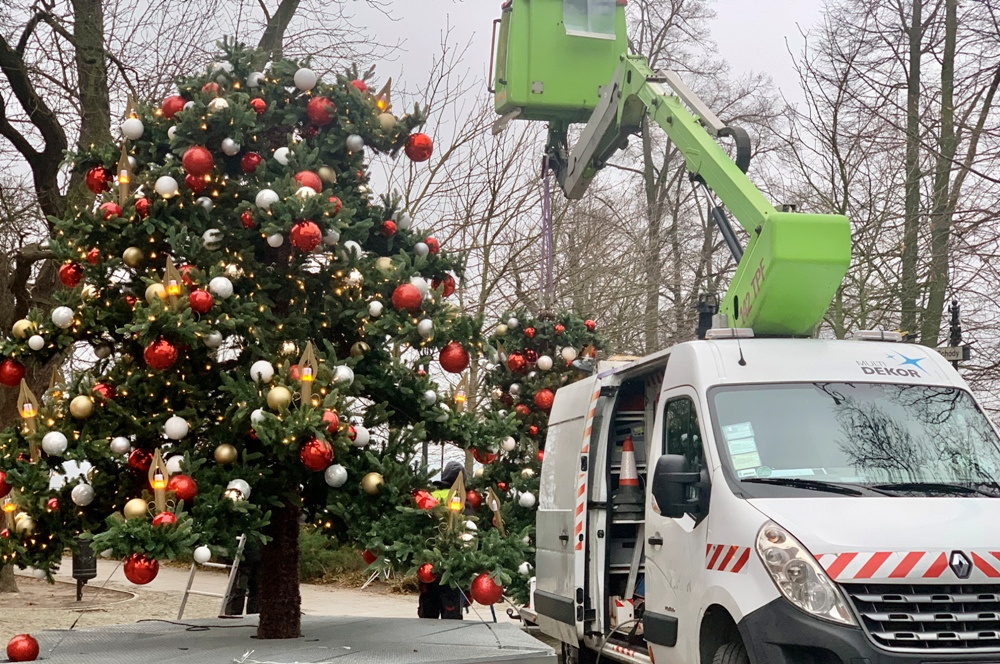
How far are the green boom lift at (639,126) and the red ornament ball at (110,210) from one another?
13.9ft

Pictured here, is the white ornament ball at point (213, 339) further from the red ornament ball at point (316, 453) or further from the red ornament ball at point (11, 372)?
the red ornament ball at point (11, 372)

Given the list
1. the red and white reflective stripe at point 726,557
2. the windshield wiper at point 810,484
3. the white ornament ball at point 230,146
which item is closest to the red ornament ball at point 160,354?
the white ornament ball at point 230,146

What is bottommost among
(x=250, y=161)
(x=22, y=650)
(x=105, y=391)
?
(x=22, y=650)

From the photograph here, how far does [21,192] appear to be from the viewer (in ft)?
54.3

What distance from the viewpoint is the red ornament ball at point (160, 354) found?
7680 millimetres

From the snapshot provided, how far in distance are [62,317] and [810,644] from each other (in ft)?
18.0

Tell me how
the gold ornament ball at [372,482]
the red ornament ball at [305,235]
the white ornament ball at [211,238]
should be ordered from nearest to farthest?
the red ornament ball at [305,235], the gold ornament ball at [372,482], the white ornament ball at [211,238]

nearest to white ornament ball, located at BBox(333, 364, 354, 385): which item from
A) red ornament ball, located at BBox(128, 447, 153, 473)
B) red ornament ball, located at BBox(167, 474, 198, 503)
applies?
red ornament ball, located at BBox(167, 474, 198, 503)

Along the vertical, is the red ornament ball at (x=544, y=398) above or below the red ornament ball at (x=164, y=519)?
above

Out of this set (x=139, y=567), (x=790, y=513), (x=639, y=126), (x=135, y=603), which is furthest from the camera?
(x=135, y=603)

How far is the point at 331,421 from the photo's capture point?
7.59m

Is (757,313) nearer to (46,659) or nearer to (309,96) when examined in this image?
(309,96)

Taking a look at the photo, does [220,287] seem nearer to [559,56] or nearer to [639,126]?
[639,126]

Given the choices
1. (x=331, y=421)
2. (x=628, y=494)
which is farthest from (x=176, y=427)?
(x=628, y=494)
